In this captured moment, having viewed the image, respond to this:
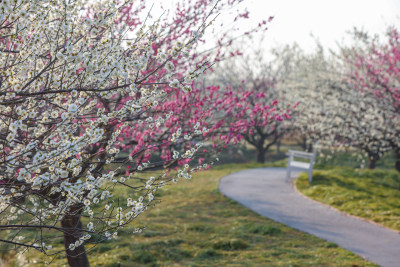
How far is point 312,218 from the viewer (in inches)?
388

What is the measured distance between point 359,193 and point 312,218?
8.37 ft

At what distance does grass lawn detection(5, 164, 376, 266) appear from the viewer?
7.01m

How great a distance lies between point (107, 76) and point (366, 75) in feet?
45.0

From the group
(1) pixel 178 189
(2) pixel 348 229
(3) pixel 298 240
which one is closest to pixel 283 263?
(3) pixel 298 240

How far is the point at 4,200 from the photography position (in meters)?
3.19

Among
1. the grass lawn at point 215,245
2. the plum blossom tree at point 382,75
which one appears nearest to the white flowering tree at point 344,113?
the plum blossom tree at point 382,75

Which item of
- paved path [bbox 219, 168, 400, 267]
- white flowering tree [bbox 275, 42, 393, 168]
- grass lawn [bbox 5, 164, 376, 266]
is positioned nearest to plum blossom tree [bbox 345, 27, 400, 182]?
white flowering tree [bbox 275, 42, 393, 168]

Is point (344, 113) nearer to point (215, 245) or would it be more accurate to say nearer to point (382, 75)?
point (382, 75)

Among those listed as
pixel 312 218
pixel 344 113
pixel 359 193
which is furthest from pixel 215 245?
pixel 344 113

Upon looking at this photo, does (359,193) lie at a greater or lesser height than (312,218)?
greater

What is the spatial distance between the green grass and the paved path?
339 mm

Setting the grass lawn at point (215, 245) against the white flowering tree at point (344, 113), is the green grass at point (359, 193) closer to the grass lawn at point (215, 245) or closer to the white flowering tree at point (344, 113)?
the white flowering tree at point (344, 113)

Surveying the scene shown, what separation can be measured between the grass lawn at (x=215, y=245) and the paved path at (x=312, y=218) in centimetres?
36

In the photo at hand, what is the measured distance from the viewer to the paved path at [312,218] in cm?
749
